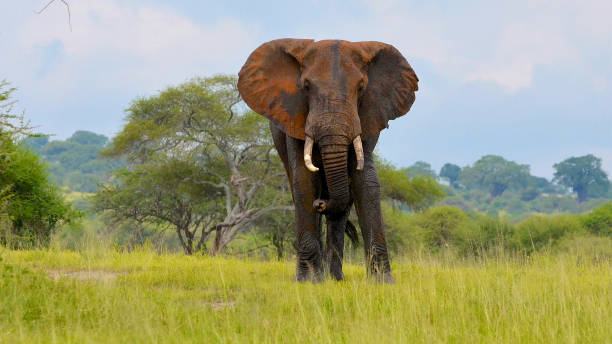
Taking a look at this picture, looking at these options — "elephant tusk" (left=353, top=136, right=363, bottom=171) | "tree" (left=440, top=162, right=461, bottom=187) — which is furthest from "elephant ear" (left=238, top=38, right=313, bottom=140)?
"tree" (left=440, top=162, right=461, bottom=187)

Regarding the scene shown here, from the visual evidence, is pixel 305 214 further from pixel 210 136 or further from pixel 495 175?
pixel 495 175

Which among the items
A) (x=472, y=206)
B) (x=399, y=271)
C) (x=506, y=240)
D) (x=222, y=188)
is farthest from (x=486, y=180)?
(x=399, y=271)

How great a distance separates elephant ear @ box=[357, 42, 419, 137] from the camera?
27.8 ft

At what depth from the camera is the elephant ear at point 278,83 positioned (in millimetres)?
8227

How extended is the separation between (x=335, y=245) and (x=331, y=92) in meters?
2.53

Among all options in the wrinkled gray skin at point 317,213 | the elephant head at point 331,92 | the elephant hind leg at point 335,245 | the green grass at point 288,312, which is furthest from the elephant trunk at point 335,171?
the green grass at point 288,312

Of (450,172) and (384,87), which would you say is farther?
(450,172)

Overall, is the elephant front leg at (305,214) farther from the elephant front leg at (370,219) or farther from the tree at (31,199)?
the tree at (31,199)

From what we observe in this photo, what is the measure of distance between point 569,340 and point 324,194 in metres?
4.54

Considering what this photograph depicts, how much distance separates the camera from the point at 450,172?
168750mm

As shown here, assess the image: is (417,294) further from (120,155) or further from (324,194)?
(120,155)

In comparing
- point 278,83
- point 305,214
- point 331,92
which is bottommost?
point 305,214

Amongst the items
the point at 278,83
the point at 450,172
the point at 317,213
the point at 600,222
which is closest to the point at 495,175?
the point at 450,172

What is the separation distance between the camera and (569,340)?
4.66m
